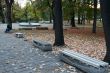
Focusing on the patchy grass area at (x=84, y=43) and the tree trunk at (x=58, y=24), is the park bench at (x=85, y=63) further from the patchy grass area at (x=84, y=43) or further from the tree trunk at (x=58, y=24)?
the tree trunk at (x=58, y=24)

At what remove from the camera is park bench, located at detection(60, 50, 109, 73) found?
7074 mm

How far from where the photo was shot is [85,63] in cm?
770

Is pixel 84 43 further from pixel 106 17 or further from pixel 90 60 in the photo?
pixel 90 60

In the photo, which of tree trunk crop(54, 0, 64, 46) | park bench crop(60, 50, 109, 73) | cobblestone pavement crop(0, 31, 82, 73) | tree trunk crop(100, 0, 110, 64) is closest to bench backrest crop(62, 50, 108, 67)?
park bench crop(60, 50, 109, 73)

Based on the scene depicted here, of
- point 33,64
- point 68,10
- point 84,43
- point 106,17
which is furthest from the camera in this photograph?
point 68,10

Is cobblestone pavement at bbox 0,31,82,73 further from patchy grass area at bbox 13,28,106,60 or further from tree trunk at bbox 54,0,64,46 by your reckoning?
tree trunk at bbox 54,0,64,46

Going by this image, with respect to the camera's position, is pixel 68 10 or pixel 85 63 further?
pixel 68 10

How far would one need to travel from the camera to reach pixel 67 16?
3662 cm

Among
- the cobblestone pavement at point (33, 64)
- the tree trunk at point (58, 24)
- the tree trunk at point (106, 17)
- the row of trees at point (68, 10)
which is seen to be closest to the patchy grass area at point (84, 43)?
the tree trunk at point (58, 24)

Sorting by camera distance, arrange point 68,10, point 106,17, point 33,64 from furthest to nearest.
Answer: point 68,10 → point 33,64 → point 106,17

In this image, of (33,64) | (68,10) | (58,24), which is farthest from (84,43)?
(68,10)

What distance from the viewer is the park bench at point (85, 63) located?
7.07 meters

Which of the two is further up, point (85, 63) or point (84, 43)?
point (85, 63)

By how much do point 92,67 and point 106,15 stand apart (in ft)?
7.39
